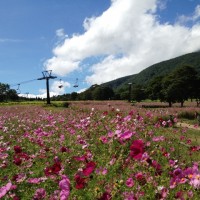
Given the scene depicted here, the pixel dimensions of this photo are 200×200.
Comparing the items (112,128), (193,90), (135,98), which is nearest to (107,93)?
(135,98)

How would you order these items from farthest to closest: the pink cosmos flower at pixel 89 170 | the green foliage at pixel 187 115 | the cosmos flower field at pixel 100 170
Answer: the green foliage at pixel 187 115, the cosmos flower field at pixel 100 170, the pink cosmos flower at pixel 89 170

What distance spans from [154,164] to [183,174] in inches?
15.4

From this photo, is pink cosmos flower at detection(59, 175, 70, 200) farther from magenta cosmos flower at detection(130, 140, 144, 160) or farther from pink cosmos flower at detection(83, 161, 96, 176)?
magenta cosmos flower at detection(130, 140, 144, 160)

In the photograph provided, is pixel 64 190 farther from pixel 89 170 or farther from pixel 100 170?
pixel 100 170

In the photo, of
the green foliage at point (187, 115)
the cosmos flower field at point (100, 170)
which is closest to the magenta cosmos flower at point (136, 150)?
the cosmos flower field at point (100, 170)

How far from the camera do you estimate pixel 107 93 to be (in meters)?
121

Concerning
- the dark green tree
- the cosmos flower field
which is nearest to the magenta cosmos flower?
the cosmos flower field

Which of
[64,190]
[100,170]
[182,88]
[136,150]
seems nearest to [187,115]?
[182,88]

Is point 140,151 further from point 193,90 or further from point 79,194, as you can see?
point 193,90

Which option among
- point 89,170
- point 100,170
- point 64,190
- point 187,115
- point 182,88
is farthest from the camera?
point 182,88

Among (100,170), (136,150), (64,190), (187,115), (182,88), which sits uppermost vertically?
(182,88)

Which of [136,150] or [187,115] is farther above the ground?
[136,150]

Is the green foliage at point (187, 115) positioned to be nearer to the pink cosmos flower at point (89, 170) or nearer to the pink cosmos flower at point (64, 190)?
the pink cosmos flower at point (89, 170)

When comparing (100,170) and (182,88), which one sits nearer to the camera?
(100,170)
